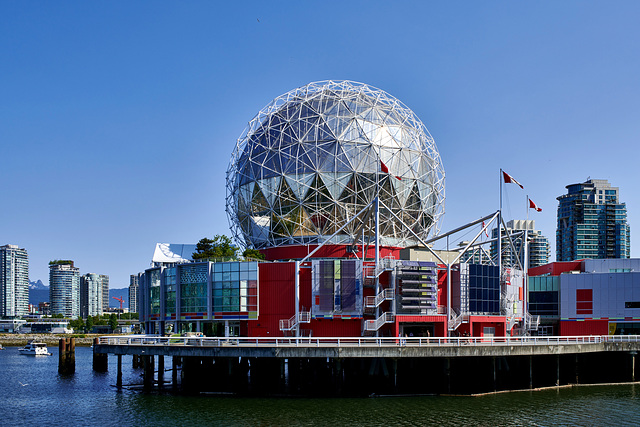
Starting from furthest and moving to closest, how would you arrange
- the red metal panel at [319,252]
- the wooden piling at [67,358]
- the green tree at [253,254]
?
the wooden piling at [67,358]
the green tree at [253,254]
the red metal panel at [319,252]

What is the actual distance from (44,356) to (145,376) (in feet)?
216

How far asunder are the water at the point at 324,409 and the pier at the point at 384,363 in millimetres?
2495

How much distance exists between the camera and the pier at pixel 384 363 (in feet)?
157

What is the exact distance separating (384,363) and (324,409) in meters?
8.18

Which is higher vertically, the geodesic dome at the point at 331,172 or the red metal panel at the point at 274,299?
the geodesic dome at the point at 331,172

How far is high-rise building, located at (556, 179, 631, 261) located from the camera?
192m

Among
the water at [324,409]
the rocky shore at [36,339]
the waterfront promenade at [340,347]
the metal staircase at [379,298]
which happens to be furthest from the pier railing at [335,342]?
the rocky shore at [36,339]

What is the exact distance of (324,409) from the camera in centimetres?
4325

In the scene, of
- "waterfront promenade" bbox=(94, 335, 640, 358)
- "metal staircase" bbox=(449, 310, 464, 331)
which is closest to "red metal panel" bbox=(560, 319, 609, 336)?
"waterfront promenade" bbox=(94, 335, 640, 358)

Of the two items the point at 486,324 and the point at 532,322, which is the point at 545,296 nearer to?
the point at 532,322

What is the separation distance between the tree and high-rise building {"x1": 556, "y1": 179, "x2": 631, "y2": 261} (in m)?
140

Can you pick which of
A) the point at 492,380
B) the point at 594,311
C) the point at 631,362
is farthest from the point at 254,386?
the point at 594,311

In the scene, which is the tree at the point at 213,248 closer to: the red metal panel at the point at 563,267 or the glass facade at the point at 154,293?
the glass facade at the point at 154,293

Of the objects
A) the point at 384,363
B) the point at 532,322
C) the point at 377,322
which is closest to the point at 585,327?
the point at 532,322
